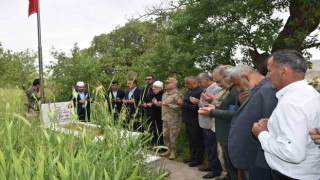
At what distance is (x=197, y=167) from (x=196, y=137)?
49cm

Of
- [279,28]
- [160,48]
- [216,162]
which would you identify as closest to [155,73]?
[160,48]

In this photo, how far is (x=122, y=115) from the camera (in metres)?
3.08

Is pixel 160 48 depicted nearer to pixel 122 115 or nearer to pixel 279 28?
pixel 279 28

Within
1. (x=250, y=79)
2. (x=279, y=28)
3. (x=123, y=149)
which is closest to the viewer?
(x=123, y=149)

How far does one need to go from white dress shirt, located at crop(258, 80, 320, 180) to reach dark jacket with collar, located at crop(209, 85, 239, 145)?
128 cm

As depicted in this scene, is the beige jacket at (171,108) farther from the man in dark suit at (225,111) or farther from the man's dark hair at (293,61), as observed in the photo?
the man's dark hair at (293,61)

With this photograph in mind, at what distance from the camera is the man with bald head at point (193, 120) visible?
541cm

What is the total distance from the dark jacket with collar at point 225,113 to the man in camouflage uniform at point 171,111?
1.90m

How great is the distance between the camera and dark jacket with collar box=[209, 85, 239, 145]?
355cm

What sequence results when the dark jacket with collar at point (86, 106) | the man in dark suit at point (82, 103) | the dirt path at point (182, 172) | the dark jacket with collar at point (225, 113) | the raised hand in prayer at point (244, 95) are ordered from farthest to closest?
1. the dirt path at point (182, 172)
2. the dark jacket with collar at point (225, 113)
3. the raised hand in prayer at point (244, 95)
4. the dark jacket with collar at point (86, 106)
5. the man in dark suit at point (82, 103)

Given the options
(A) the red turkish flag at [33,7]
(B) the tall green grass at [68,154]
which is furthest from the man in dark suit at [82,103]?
(A) the red turkish flag at [33,7]

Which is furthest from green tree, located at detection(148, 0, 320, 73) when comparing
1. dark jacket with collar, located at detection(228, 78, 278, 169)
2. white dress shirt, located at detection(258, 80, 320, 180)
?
white dress shirt, located at detection(258, 80, 320, 180)

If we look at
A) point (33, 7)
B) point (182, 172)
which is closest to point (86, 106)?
point (182, 172)

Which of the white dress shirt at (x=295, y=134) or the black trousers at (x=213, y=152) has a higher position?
the white dress shirt at (x=295, y=134)
